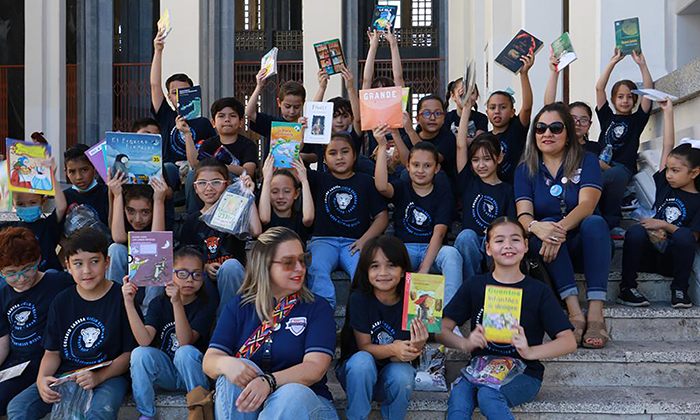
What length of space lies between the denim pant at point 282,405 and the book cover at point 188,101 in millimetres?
2923

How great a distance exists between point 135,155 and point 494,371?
2.69 metres

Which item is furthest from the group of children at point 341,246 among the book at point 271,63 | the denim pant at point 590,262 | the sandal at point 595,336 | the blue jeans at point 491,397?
the sandal at point 595,336

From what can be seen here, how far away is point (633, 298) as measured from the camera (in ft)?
15.2

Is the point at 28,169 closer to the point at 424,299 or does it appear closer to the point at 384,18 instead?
the point at 424,299

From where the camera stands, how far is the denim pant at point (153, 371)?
12.4 ft

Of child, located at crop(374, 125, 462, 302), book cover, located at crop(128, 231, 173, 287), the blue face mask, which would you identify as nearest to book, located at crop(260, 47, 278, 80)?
child, located at crop(374, 125, 462, 302)

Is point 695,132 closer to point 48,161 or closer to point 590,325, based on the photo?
point 590,325

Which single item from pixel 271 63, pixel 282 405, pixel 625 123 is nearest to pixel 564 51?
pixel 625 123

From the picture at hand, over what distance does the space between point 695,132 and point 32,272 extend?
487 cm

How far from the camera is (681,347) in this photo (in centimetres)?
427

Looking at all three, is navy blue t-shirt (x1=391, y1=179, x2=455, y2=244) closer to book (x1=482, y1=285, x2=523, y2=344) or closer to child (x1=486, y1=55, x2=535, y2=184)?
child (x1=486, y1=55, x2=535, y2=184)

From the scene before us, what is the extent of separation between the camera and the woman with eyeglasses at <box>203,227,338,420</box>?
3.28 m

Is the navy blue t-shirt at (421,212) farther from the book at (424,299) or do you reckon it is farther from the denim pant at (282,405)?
the denim pant at (282,405)

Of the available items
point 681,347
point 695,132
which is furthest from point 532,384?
point 695,132
